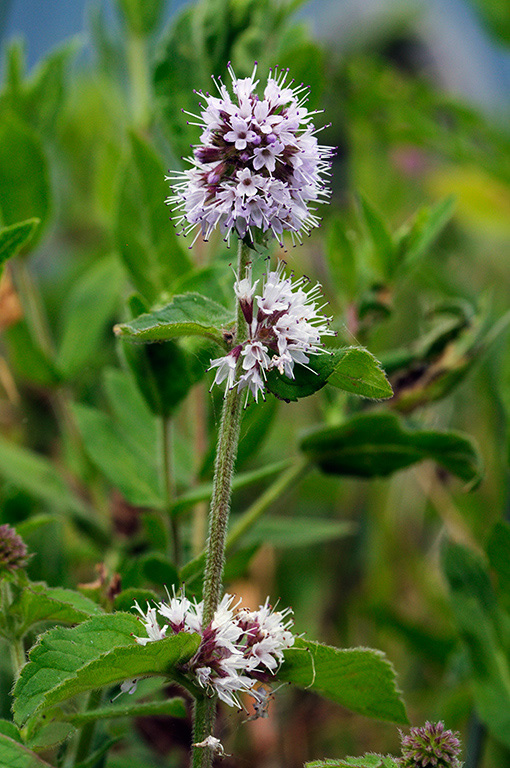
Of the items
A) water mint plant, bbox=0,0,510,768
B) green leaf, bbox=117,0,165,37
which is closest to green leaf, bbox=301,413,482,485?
water mint plant, bbox=0,0,510,768

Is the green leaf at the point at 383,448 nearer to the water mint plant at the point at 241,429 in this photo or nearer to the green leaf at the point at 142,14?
the water mint plant at the point at 241,429

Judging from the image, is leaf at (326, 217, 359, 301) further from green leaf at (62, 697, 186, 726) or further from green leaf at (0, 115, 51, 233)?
green leaf at (62, 697, 186, 726)

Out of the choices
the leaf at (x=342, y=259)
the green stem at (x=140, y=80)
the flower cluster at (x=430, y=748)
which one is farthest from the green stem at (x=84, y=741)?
the green stem at (x=140, y=80)

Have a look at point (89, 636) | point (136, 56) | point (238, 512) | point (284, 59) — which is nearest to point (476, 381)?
point (238, 512)

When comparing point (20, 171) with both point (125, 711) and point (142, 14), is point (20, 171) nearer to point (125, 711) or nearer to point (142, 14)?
point (142, 14)

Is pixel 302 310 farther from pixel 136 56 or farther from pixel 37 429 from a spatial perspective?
pixel 37 429

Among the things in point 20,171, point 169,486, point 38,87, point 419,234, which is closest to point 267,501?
point 169,486
